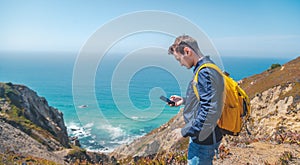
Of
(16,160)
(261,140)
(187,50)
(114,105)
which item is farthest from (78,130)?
(187,50)

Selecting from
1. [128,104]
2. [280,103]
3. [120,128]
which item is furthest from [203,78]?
[120,128]

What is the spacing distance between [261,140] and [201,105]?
11.7 meters

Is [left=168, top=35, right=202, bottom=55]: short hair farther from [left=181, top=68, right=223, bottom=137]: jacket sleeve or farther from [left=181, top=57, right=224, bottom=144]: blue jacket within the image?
[left=181, top=68, right=223, bottom=137]: jacket sleeve

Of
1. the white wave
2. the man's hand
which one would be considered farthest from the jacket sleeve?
the white wave

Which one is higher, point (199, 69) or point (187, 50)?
point (187, 50)

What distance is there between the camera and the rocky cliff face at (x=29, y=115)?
97.2 feet

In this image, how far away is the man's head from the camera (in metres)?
3.96

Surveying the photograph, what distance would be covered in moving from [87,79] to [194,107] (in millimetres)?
3205

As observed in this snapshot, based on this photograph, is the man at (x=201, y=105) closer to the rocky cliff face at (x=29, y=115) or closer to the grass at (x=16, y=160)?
the grass at (x=16, y=160)

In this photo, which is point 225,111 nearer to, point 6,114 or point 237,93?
point 237,93

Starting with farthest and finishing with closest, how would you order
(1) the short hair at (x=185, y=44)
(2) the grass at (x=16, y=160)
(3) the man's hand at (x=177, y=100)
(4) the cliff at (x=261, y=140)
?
A: 1. (2) the grass at (x=16, y=160)
2. (4) the cliff at (x=261, y=140)
3. (3) the man's hand at (x=177, y=100)
4. (1) the short hair at (x=185, y=44)

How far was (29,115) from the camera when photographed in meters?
36.1

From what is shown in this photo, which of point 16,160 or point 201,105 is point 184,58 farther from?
point 16,160

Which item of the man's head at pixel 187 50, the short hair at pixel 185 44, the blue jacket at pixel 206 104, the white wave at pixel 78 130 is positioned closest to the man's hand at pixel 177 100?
the blue jacket at pixel 206 104
